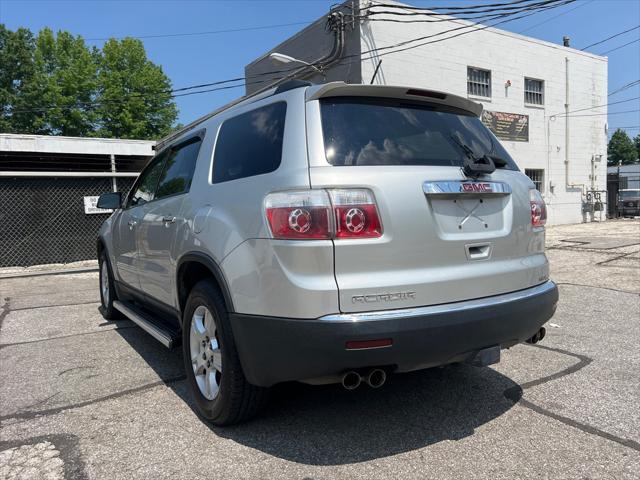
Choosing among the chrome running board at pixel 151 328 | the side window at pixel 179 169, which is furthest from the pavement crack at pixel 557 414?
the side window at pixel 179 169

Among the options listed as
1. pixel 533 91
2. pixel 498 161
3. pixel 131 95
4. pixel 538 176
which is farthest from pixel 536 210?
pixel 131 95

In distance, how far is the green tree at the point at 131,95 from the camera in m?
38.6

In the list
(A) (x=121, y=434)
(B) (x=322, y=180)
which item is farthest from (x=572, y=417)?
A: (A) (x=121, y=434)

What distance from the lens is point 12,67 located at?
127 feet

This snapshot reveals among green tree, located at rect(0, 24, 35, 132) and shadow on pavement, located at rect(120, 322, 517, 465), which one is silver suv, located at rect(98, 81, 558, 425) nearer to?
shadow on pavement, located at rect(120, 322, 517, 465)

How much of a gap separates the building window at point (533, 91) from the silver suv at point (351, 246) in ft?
58.1

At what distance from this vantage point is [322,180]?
8.09 ft

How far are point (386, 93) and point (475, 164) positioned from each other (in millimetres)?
661

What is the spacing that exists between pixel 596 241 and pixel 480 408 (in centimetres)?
1187

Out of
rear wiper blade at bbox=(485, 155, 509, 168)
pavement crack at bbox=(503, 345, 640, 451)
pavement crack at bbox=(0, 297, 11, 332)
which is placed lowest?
pavement crack at bbox=(503, 345, 640, 451)

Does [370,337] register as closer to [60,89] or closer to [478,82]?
[478,82]

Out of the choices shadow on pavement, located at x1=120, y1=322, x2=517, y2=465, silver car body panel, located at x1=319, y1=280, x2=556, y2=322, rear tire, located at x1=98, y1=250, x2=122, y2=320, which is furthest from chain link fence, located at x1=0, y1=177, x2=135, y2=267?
silver car body panel, located at x1=319, y1=280, x2=556, y2=322

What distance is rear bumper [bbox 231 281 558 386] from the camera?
93.0 inches

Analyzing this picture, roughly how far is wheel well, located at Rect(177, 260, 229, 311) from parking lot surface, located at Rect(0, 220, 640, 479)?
74 centimetres
